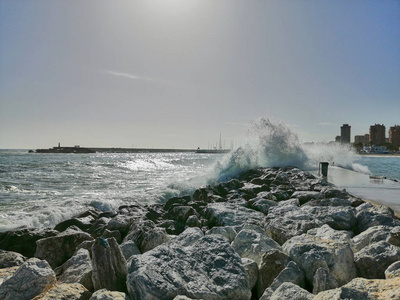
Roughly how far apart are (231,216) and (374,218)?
89.0 inches

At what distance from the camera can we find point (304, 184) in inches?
350

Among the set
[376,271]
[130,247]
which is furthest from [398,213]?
[130,247]

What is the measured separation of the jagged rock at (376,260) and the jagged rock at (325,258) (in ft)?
0.27

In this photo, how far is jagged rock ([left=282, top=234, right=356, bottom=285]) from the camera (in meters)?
2.81

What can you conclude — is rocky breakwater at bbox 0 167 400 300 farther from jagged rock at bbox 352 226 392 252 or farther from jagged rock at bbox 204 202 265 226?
jagged rock at bbox 204 202 265 226

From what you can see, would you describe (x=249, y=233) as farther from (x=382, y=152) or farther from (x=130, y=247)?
(x=382, y=152)

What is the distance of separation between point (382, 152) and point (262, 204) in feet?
362

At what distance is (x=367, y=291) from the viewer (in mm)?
2000

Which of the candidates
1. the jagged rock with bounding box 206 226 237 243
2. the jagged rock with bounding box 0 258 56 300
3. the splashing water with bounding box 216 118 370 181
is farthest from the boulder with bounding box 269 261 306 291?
the splashing water with bounding box 216 118 370 181

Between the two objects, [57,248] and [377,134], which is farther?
[377,134]

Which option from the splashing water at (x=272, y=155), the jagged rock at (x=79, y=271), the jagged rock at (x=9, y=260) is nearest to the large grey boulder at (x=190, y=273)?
the jagged rock at (x=79, y=271)

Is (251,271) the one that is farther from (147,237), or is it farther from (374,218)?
(374,218)

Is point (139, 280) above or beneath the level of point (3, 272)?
above

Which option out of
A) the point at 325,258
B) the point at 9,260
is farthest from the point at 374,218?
the point at 9,260
